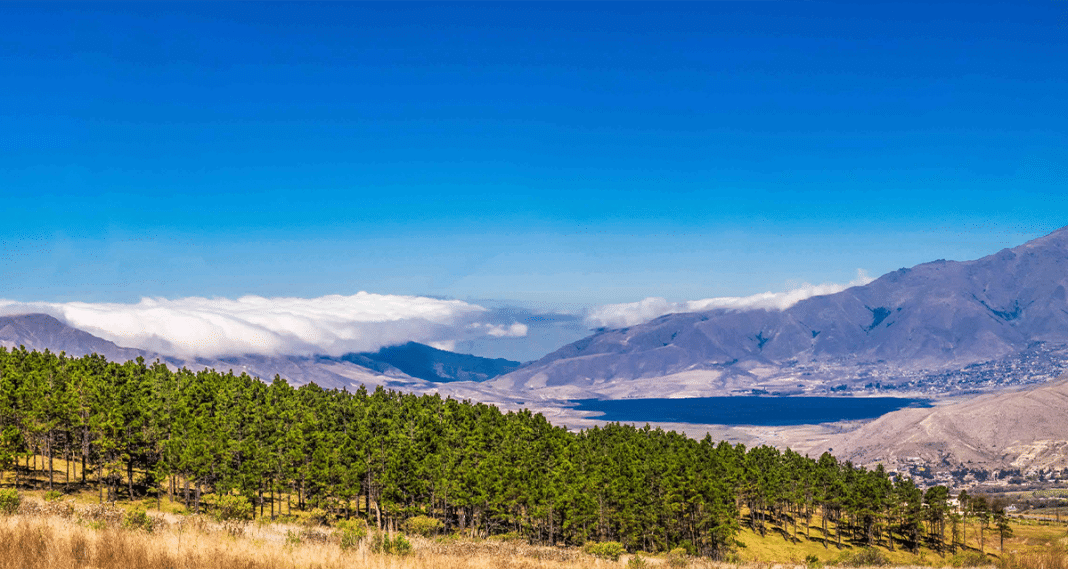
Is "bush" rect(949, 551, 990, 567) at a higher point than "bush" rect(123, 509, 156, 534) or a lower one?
lower

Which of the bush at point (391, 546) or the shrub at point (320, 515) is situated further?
the shrub at point (320, 515)

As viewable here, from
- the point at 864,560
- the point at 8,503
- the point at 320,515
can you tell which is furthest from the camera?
the point at 320,515

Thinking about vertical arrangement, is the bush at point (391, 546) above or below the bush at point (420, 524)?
above

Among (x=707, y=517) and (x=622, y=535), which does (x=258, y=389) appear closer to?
(x=622, y=535)

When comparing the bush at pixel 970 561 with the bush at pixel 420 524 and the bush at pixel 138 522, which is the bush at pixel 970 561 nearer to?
the bush at pixel 138 522

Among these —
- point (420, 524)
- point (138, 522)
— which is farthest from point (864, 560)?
point (138, 522)

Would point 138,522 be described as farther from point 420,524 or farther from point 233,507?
point 420,524

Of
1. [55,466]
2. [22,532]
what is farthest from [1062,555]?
[55,466]

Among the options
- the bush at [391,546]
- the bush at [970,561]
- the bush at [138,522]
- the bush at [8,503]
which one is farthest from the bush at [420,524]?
the bush at [391,546]

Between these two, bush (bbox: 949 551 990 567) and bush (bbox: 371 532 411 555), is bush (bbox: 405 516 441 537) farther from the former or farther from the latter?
bush (bbox: 371 532 411 555)

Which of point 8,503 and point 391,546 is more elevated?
point 8,503

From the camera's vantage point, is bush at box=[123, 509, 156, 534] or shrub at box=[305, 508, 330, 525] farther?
shrub at box=[305, 508, 330, 525]

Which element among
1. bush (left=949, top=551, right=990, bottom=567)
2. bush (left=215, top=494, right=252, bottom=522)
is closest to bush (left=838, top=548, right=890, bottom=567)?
bush (left=949, top=551, right=990, bottom=567)

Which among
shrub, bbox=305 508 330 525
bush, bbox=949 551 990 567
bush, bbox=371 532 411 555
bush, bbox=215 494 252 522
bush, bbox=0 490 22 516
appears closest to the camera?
bush, bbox=371 532 411 555
